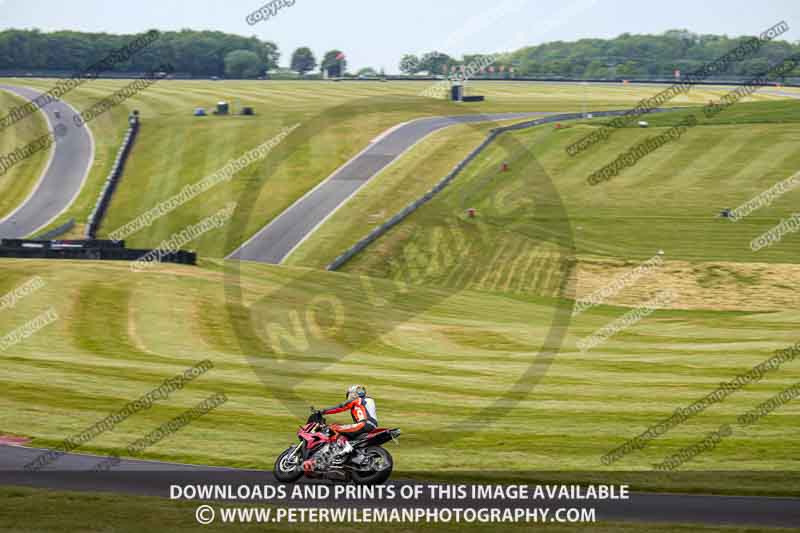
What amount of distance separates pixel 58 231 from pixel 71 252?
20.6 meters

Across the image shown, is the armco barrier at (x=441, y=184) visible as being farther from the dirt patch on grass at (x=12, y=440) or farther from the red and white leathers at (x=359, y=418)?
the red and white leathers at (x=359, y=418)

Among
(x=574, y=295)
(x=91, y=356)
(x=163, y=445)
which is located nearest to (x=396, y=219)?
(x=574, y=295)

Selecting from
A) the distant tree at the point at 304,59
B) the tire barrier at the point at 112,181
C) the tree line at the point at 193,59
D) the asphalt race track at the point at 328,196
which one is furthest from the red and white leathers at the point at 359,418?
the distant tree at the point at 304,59

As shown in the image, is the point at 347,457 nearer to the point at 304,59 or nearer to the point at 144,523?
the point at 144,523

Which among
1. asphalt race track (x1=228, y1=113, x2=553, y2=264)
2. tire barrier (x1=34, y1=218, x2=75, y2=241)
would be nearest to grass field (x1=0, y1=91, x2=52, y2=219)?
tire barrier (x1=34, y1=218, x2=75, y2=241)

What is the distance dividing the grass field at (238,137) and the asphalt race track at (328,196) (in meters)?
1.13

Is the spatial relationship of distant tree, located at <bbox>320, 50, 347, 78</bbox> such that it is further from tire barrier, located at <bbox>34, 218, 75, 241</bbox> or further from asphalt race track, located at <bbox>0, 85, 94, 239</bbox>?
tire barrier, located at <bbox>34, 218, 75, 241</bbox>

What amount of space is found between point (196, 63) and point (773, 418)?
508 ft

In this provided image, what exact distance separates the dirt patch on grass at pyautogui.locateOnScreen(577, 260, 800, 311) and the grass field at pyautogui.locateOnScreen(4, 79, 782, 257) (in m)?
20.4

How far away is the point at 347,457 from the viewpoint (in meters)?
21.6

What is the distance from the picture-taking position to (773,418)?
28375 millimetres

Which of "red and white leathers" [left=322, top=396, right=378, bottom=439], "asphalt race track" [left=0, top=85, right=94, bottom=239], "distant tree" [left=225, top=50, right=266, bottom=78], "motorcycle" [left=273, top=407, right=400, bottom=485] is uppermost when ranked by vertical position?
"distant tree" [left=225, top=50, right=266, bottom=78]

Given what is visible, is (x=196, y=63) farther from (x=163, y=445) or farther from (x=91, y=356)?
(x=163, y=445)

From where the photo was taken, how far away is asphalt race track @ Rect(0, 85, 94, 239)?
72.1 meters
